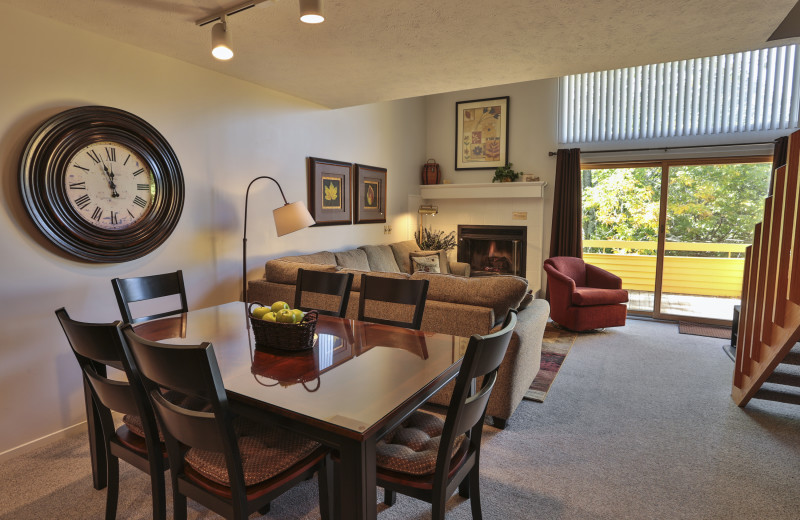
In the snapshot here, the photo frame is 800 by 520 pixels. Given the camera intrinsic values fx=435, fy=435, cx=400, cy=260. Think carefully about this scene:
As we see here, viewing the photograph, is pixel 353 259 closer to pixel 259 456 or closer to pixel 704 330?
pixel 259 456

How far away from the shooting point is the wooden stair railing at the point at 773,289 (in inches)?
94.2

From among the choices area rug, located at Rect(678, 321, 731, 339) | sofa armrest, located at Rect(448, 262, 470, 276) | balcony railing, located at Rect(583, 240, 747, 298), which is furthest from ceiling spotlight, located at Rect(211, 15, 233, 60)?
area rug, located at Rect(678, 321, 731, 339)

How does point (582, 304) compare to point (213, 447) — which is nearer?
point (213, 447)

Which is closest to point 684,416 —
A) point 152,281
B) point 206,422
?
point 206,422

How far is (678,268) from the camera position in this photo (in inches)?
213

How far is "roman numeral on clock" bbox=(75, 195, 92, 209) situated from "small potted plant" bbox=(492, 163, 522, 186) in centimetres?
486

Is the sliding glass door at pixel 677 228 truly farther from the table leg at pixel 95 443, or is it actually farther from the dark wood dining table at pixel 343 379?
the table leg at pixel 95 443

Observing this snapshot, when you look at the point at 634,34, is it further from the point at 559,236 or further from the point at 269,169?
the point at 559,236

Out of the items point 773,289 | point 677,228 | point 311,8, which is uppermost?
point 311,8

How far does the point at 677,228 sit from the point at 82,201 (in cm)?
596

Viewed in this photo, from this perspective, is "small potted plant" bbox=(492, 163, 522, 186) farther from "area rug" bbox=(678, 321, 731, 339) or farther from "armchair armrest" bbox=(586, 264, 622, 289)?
"area rug" bbox=(678, 321, 731, 339)

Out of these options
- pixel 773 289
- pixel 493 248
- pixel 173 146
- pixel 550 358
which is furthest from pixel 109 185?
pixel 493 248

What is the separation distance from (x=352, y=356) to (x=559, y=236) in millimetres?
4729

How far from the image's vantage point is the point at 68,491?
6.89 ft
